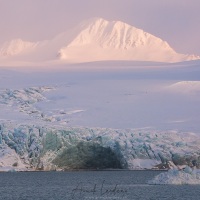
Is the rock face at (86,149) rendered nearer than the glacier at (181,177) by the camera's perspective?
No

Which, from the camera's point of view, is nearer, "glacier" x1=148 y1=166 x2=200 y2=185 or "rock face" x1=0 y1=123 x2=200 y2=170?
"glacier" x1=148 y1=166 x2=200 y2=185

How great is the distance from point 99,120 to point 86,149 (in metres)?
17.6

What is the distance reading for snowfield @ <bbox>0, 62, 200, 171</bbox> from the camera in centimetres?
8050

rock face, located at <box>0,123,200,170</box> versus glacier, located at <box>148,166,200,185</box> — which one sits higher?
glacier, located at <box>148,166,200,185</box>

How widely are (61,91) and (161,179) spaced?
55.6m

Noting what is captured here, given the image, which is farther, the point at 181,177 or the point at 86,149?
the point at 86,149

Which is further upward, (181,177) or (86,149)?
(181,177)

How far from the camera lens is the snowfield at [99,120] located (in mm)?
80500

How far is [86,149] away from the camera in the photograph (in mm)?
81625

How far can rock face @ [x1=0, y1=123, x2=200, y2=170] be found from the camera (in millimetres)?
79688

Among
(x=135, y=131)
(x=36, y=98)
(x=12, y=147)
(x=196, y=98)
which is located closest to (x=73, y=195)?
(x=12, y=147)

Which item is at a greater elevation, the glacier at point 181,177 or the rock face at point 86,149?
the glacier at point 181,177

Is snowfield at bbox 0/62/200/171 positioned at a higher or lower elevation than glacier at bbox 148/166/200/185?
lower

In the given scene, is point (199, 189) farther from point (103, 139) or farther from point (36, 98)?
point (36, 98)
